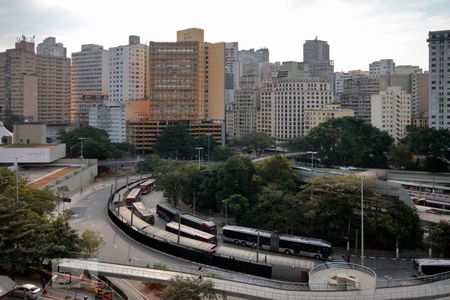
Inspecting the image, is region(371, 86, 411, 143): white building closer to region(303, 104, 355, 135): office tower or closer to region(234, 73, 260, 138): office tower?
region(303, 104, 355, 135): office tower

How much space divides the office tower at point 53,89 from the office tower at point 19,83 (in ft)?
6.51

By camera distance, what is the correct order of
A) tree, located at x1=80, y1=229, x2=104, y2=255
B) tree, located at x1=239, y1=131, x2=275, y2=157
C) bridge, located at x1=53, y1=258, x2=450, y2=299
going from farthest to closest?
1. tree, located at x1=239, y1=131, x2=275, y2=157
2. tree, located at x1=80, y1=229, x2=104, y2=255
3. bridge, located at x1=53, y1=258, x2=450, y2=299

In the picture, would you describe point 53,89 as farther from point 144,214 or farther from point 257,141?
point 144,214

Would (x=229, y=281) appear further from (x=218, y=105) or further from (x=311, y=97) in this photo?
(x=311, y=97)

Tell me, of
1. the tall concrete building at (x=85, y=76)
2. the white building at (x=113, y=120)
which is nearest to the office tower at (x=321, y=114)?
the white building at (x=113, y=120)

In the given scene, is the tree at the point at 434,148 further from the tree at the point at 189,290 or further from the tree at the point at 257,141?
the tree at the point at 189,290

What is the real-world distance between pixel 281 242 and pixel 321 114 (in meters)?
62.1

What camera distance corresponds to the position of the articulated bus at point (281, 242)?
29.2m

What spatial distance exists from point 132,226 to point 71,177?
60.0ft

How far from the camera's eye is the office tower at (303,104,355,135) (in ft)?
290

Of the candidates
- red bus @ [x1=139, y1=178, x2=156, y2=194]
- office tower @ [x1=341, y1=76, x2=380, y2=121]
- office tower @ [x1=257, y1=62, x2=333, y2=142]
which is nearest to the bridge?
red bus @ [x1=139, y1=178, x2=156, y2=194]

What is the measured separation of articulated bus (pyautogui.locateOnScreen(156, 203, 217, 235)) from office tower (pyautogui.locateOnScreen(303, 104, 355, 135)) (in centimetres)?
5212

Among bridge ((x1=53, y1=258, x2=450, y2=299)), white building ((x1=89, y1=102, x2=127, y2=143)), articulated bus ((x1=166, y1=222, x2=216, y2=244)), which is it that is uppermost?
white building ((x1=89, y1=102, x2=127, y2=143))

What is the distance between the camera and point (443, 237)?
2877cm
